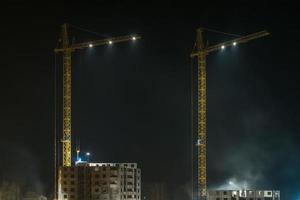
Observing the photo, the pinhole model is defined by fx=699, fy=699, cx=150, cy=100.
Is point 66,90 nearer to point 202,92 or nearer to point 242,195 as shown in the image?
point 202,92

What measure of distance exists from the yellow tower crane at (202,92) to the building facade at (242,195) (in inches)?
251

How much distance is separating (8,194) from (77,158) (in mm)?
8897

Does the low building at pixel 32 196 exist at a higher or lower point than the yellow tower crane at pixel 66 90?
lower

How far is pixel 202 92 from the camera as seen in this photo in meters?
74.9

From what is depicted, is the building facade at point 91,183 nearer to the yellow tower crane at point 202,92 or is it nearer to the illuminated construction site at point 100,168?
the illuminated construction site at point 100,168

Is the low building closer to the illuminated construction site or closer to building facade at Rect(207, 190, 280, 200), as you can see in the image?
the illuminated construction site

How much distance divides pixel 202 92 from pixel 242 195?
544 inches

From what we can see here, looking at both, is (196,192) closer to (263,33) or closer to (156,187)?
(156,187)

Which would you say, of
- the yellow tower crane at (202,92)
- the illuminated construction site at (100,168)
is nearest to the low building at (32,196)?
the illuminated construction site at (100,168)

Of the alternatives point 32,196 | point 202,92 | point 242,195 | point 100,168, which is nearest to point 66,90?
point 100,168

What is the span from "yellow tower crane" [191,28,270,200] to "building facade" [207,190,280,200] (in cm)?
638

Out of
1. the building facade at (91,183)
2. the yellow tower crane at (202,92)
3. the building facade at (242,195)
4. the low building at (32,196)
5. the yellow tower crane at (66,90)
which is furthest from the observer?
the building facade at (242,195)

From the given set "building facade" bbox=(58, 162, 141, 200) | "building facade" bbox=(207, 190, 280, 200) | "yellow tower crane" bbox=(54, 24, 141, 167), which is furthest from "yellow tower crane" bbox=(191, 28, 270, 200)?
"yellow tower crane" bbox=(54, 24, 141, 167)

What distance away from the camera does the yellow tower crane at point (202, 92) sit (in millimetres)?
73625
